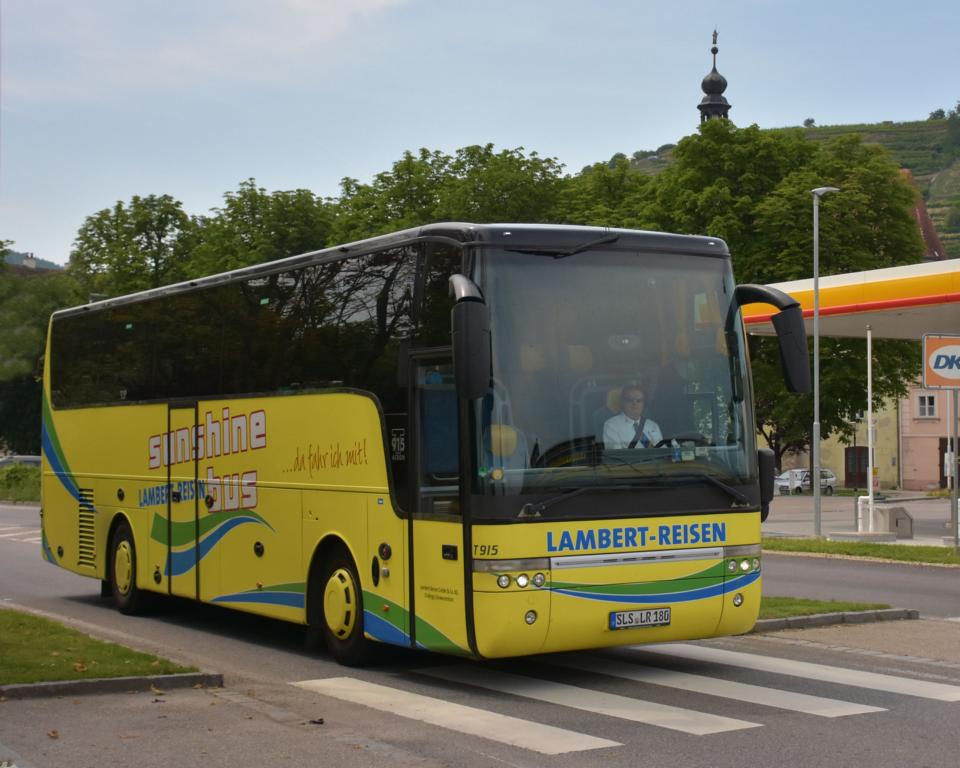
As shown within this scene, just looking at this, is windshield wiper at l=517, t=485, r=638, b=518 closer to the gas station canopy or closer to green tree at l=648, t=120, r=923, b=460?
the gas station canopy

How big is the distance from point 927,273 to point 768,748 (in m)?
22.2

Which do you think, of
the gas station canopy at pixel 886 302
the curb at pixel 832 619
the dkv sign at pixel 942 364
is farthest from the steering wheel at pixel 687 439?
the gas station canopy at pixel 886 302

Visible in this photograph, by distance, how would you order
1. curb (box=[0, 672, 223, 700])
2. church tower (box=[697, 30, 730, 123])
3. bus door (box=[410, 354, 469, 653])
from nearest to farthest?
curb (box=[0, 672, 223, 700])
bus door (box=[410, 354, 469, 653])
church tower (box=[697, 30, 730, 123])

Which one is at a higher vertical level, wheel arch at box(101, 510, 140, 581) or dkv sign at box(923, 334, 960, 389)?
dkv sign at box(923, 334, 960, 389)

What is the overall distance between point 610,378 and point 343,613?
2.99 meters

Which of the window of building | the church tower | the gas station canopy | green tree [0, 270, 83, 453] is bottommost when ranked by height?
the window of building

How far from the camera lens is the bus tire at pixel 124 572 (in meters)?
16.6

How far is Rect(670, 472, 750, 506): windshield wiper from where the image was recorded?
10.7 m

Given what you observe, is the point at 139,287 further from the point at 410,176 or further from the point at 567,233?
the point at 567,233

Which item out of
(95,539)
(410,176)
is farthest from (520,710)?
(410,176)

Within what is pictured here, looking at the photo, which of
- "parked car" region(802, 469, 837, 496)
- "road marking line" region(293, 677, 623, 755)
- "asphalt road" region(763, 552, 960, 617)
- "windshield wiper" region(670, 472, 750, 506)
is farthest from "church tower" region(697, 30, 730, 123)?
"road marking line" region(293, 677, 623, 755)

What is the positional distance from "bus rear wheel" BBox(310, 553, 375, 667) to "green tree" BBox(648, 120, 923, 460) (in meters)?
38.3

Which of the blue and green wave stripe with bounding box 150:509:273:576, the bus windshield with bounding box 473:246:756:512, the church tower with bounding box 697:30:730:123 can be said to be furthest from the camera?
the church tower with bounding box 697:30:730:123

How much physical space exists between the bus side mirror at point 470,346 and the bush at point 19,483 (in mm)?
49930
